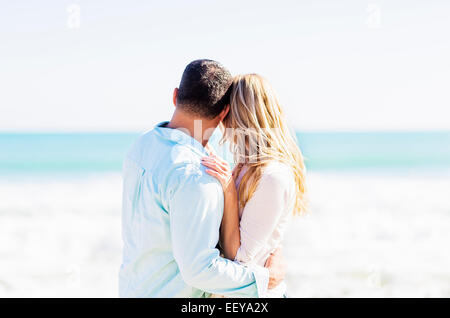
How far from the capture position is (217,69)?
85.0 inches

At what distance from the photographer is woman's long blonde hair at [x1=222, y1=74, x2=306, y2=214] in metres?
2.28

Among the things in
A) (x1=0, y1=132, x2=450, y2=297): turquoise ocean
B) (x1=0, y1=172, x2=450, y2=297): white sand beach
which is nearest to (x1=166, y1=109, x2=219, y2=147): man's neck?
(x1=0, y1=132, x2=450, y2=297): turquoise ocean

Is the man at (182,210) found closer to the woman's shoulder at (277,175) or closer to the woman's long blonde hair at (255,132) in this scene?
the woman's long blonde hair at (255,132)

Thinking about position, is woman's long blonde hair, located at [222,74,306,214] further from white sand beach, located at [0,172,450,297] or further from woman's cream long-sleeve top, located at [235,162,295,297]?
white sand beach, located at [0,172,450,297]

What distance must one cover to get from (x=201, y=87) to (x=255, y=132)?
382mm

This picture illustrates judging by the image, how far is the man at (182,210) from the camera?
1932 mm

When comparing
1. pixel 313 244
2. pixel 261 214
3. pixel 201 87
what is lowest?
pixel 313 244

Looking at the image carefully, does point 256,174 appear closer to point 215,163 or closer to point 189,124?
point 215,163

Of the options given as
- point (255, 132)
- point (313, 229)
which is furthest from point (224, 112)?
point (313, 229)

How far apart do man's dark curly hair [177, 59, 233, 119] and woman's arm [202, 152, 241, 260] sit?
0.24 meters

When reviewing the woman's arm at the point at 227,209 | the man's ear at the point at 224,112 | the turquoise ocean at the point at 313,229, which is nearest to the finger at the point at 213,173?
→ the woman's arm at the point at 227,209

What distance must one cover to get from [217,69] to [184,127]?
31 centimetres

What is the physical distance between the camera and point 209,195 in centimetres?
196
